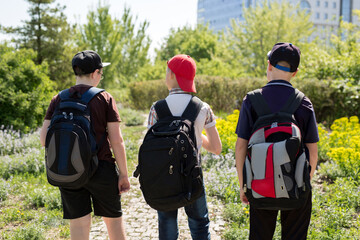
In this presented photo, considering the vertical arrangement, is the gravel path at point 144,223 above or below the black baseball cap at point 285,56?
below

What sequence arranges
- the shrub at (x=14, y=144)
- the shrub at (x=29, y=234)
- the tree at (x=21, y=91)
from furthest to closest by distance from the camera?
the tree at (x=21, y=91), the shrub at (x=14, y=144), the shrub at (x=29, y=234)

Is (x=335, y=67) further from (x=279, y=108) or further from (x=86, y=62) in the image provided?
(x=86, y=62)

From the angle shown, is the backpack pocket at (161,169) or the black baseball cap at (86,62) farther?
the black baseball cap at (86,62)

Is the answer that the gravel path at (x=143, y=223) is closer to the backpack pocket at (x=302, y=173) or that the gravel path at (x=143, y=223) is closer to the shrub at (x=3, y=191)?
the shrub at (x=3, y=191)

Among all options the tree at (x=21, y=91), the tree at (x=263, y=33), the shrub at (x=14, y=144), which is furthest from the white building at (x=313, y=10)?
the shrub at (x=14, y=144)

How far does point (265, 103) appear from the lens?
2088mm

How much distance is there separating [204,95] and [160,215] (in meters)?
10.3

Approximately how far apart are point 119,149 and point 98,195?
1.19ft

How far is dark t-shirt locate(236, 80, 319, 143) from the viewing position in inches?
82.4

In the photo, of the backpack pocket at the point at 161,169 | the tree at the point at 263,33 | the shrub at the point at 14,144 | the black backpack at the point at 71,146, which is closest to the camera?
the backpack pocket at the point at 161,169

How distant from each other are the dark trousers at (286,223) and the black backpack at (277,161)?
12 cm

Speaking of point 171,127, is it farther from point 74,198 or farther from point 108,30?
point 108,30

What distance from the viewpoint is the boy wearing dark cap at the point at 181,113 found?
2.28 metres

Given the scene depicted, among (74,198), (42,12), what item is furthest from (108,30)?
(74,198)
